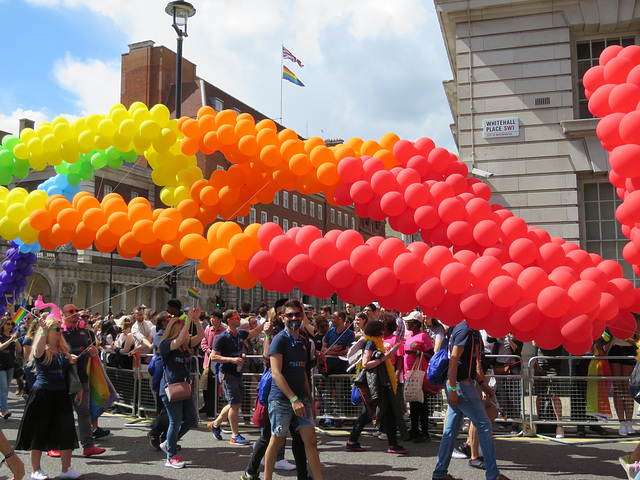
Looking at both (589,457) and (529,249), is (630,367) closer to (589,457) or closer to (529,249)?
(589,457)

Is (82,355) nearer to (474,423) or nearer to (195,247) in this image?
(195,247)

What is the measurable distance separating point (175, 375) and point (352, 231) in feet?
9.51

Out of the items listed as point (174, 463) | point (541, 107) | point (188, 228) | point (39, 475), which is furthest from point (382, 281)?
point (541, 107)

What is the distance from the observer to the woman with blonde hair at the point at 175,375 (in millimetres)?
7605

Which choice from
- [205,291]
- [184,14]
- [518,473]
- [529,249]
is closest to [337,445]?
[518,473]

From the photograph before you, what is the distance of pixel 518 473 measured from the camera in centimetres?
717

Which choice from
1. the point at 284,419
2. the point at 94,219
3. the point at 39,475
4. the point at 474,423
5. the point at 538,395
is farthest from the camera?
the point at 538,395

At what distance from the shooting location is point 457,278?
610 centimetres

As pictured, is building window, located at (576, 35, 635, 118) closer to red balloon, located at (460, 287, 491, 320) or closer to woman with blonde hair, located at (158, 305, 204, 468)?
red balloon, located at (460, 287, 491, 320)

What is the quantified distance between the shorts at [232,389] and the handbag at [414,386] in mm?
2414

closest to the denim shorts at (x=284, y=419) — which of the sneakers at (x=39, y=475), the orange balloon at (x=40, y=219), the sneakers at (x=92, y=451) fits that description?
the sneakers at (x=39, y=475)

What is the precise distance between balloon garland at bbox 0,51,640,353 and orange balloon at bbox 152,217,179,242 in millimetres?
15

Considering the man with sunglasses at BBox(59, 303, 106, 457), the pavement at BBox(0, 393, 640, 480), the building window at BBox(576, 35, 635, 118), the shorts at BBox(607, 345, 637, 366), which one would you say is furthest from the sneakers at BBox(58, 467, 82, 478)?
the building window at BBox(576, 35, 635, 118)

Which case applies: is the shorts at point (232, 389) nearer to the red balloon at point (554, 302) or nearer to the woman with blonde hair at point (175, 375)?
the woman with blonde hair at point (175, 375)
